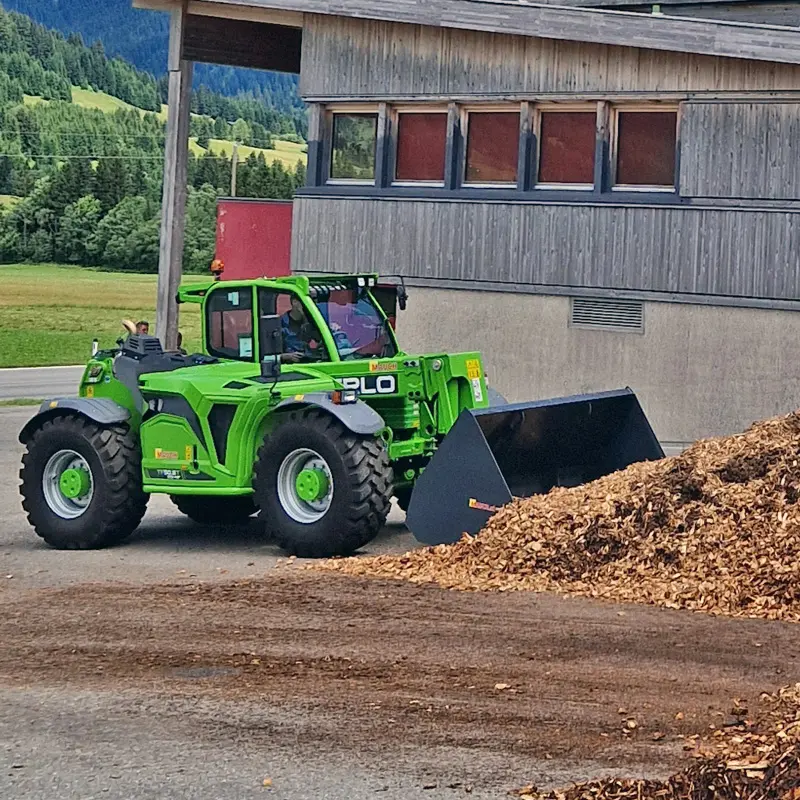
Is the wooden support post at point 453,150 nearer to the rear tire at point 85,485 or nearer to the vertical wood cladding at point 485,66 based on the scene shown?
the vertical wood cladding at point 485,66

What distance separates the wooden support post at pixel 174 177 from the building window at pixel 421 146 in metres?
3.31

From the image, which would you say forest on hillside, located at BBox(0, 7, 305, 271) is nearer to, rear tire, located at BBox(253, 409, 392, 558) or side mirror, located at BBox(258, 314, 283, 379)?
side mirror, located at BBox(258, 314, 283, 379)

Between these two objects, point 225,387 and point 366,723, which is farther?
point 225,387

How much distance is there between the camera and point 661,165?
19.2 metres

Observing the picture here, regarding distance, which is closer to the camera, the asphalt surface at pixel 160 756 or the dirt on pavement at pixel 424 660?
the asphalt surface at pixel 160 756

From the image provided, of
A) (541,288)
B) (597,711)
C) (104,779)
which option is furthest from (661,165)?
(104,779)

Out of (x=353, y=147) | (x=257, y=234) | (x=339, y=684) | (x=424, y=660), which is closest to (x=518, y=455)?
(x=424, y=660)

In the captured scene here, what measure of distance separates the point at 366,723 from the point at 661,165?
12322 mm

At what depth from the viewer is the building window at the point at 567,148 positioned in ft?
65.2

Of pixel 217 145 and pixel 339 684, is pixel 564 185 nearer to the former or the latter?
pixel 339 684

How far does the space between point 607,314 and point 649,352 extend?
2.44 ft

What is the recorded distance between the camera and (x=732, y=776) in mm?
6566

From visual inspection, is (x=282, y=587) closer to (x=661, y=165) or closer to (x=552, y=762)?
(x=552, y=762)

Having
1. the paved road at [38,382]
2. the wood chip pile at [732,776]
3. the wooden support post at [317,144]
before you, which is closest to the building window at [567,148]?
the wooden support post at [317,144]
